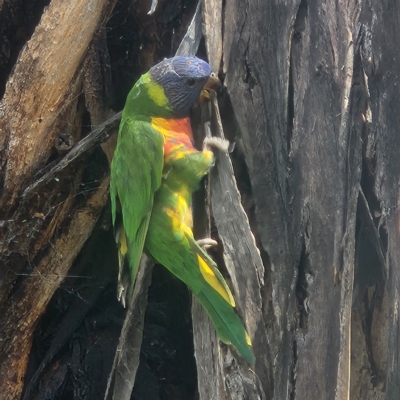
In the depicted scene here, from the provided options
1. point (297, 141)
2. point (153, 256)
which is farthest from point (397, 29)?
point (153, 256)

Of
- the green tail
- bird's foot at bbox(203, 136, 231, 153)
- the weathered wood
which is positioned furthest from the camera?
the weathered wood

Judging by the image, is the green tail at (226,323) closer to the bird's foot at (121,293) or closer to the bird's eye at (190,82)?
the bird's foot at (121,293)

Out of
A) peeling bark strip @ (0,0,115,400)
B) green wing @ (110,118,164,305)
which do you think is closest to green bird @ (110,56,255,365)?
green wing @ (110,118,164,305)

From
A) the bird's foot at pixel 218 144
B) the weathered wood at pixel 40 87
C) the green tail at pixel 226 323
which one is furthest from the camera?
the weathered wood at pixel 40 87

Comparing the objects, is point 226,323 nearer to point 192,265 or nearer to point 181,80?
point 192,265

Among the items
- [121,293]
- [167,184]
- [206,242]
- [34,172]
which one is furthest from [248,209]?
[34,172]

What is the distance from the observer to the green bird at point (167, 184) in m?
1.74

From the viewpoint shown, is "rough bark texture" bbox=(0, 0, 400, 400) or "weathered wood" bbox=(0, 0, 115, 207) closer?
"rough bark texture" bbox=(0, 0, 400, 400)

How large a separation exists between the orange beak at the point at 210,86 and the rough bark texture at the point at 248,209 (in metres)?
0.06

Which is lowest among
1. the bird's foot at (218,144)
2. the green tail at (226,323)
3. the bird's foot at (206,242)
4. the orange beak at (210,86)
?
the green tail at (226,323)

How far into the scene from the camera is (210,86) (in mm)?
1948

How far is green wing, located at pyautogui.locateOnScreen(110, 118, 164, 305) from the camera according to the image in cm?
189

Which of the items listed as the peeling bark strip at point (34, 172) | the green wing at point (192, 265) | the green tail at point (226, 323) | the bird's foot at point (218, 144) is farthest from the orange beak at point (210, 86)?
the green tail at point (226, 323)

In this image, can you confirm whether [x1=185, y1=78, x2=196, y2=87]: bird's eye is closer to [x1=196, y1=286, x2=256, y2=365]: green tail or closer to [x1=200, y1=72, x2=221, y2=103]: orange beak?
[x1=200, y1=72, x2=221, y2=103]: orange beak
